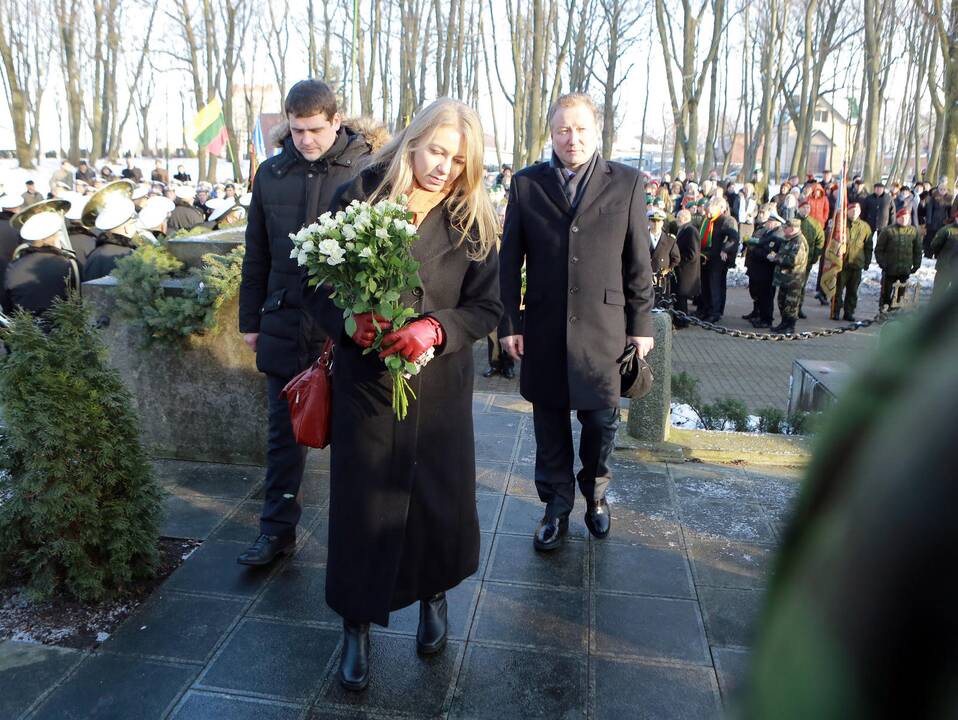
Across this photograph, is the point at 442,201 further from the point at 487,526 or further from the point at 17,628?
the point at 17,628

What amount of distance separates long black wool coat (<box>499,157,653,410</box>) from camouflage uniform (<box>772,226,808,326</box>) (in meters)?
9.48

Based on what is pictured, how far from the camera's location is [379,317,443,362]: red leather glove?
274cm

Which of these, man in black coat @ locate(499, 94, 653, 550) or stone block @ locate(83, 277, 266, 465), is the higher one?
man in black coat @ locate(499, 94, 653, 550)

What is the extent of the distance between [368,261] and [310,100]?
1.37 metres

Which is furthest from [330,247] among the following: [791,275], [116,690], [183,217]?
[183,217]

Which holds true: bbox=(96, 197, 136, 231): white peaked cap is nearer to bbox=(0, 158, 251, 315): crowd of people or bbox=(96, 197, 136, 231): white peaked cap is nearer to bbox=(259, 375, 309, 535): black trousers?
bbox=(0, 158, 251, 315): crowd of people

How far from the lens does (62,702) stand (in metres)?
2.97

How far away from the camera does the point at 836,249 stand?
45.6 feet

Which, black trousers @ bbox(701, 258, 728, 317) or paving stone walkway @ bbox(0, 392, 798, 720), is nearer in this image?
paving stone walkway @ bbox(0, 392, 798, 720)

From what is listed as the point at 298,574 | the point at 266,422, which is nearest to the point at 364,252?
the point at 298,574

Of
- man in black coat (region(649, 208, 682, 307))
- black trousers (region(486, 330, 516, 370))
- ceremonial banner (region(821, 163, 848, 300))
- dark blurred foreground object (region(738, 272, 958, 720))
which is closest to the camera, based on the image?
dark blurred foreground object (region(738, 272, 958, 720))

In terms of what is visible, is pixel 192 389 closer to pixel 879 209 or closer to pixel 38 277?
pixel 38 277

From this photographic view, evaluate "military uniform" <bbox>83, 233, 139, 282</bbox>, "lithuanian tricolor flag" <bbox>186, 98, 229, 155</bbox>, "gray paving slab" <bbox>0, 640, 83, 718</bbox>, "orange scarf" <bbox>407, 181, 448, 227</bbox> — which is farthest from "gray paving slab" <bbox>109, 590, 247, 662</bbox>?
"lithuanian tricolor flag" <bbox>186, 98, 229, 155</bbox>

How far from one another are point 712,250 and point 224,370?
34.6 ft
